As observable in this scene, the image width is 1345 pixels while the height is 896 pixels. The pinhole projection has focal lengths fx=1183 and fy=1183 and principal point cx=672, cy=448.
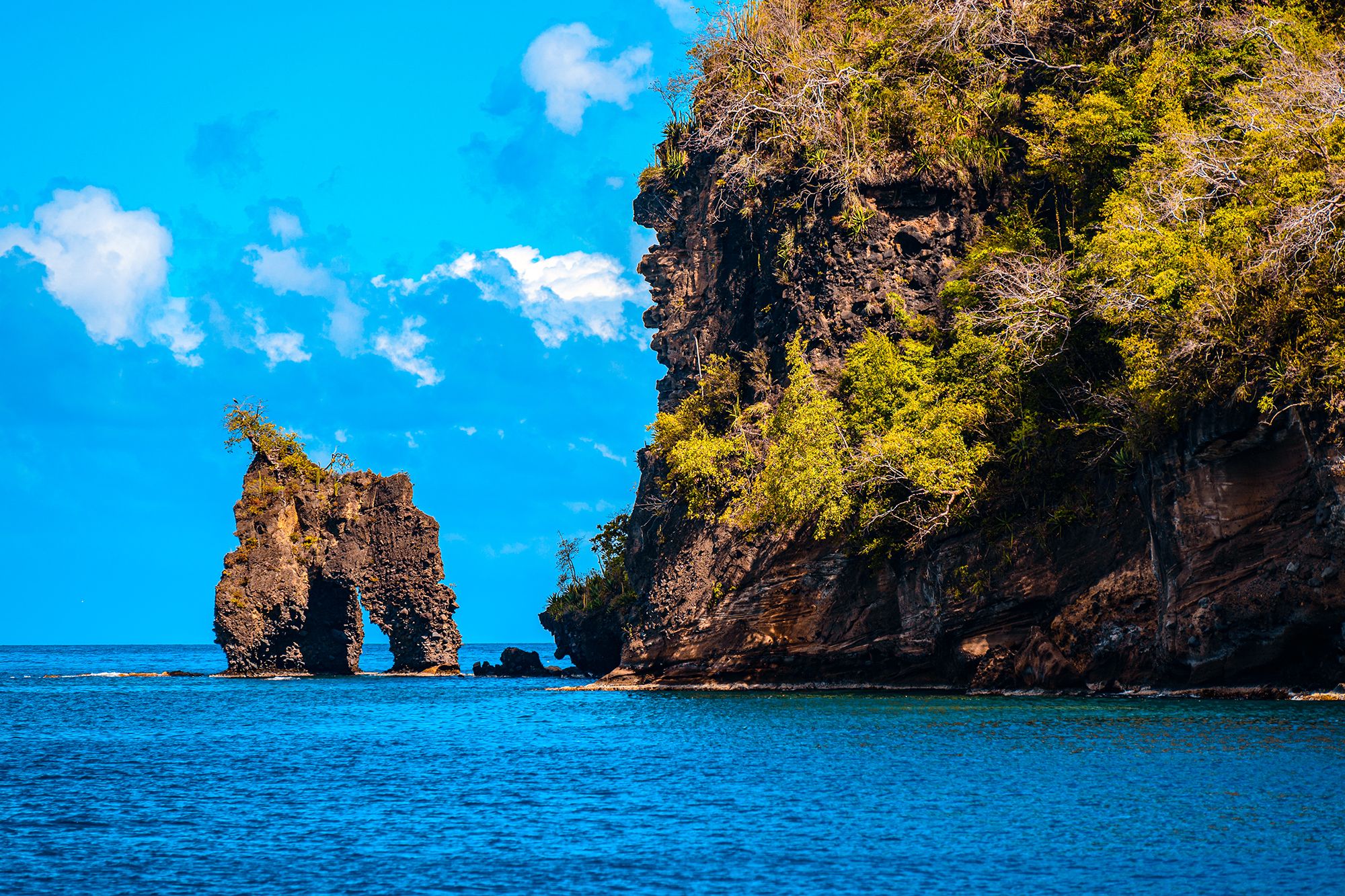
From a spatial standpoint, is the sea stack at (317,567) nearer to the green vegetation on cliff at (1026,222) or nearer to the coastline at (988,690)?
the coastline at (988,690)

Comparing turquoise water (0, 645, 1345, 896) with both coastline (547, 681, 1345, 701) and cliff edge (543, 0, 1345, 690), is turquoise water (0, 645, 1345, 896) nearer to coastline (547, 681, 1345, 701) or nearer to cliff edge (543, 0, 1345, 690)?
coastline (547, 681, 1345, 701)

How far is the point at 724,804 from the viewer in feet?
80.4

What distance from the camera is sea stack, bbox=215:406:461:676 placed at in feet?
261

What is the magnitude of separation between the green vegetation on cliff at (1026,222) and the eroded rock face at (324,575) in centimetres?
3274

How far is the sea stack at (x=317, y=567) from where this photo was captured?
79.7 m

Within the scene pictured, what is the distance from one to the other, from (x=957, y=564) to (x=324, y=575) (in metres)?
50.5

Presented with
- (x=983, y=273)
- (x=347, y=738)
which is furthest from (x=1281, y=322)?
(x=347, y=738)

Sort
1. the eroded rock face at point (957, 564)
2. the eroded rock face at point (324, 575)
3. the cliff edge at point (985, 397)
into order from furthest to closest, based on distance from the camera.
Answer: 1. the eroded rock face at point (324, 575)
2. the cliff edge at point (985, 397)
3. the eroded rock face at point (957, 564)

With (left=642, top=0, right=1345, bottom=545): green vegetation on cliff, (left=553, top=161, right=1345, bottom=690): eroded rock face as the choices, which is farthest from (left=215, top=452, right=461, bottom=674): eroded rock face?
(left=642, top=0, right=1345, bottom=545): green vegetation on cliff

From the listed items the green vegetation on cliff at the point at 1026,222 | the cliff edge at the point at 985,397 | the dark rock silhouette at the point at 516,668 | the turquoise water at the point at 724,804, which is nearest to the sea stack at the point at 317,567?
the dark rock silhouette at the point at 516,668

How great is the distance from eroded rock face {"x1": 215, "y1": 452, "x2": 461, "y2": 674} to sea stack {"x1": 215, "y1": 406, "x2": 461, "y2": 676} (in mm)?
69

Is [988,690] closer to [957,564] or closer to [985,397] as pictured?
[957,564]

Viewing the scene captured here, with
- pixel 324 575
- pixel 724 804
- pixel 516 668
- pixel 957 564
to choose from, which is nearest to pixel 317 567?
pixel 324 575

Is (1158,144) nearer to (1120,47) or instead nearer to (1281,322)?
(1120,47)
